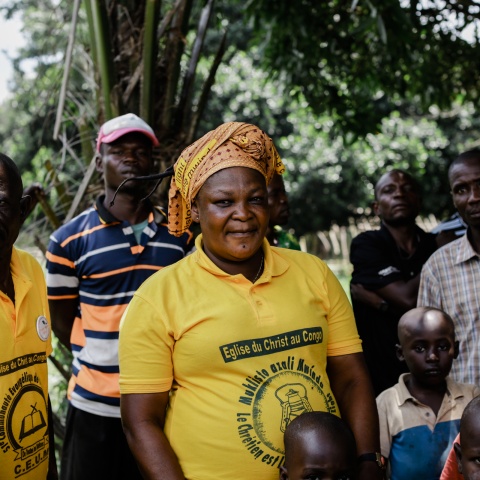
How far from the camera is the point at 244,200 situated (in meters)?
2.14

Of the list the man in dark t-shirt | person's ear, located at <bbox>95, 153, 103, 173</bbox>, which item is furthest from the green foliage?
person's ear, located at <bbox>95, 153, 103, 173</bbox>

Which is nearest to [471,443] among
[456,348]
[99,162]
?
[456,348]

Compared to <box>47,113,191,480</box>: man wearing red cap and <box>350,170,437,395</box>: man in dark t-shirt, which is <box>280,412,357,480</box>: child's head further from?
<box>350,170,437,395</box>: man in dark t-shirt

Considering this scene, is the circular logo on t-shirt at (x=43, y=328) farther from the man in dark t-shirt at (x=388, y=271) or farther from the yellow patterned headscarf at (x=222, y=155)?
the man in dark t-shirt at (x=388, y=271)

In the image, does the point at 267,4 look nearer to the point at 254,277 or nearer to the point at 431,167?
the point at 254,277

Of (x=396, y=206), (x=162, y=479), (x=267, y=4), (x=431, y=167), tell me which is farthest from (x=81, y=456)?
(x=431, y=167)

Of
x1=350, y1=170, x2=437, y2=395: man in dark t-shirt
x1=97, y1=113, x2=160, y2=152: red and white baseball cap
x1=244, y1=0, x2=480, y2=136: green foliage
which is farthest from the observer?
x1=244, y1=0, x2=480, y2=136: green foliage

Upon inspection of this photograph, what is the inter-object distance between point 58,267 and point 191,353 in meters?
1.41

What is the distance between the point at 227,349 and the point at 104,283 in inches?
49.8

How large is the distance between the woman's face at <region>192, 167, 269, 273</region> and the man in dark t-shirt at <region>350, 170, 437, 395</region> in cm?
184

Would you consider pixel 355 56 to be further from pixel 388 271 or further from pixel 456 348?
pixel 456 348

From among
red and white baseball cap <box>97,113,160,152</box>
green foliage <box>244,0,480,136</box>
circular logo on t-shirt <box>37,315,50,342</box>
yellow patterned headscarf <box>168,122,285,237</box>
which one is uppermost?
green foliage <box>244,0,480,136</box>

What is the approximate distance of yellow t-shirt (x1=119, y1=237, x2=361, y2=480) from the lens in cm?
203

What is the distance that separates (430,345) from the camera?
2.99 m
